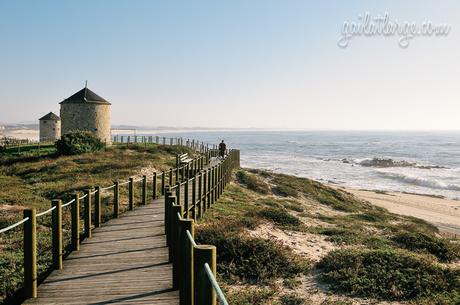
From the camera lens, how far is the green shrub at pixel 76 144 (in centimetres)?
3353

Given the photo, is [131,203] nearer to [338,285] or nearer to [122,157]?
[338,285]

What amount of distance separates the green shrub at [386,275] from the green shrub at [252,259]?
2.76ft

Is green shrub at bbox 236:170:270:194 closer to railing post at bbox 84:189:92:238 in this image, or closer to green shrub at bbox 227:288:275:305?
railing post at bbox 84:189:92:238

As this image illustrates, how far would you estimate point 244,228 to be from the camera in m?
12.4

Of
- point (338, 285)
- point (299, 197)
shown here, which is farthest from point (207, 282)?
point (299, 197)

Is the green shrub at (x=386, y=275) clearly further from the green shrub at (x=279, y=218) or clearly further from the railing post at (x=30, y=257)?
the railing post at (x=30, y=257)

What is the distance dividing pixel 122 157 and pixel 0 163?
9.74 m

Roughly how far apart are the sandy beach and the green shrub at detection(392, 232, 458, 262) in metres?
12.7

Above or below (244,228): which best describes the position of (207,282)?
above

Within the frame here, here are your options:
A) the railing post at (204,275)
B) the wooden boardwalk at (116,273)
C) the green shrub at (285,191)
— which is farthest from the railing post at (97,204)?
the green shrub at (285,191)

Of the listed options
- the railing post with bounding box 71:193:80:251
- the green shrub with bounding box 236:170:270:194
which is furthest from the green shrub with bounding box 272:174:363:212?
the railing post with bounding box 71:193:80:251

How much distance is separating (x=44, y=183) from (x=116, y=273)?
16.6 meters

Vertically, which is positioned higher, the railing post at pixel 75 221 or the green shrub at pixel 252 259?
the railing post at pixel 75 221

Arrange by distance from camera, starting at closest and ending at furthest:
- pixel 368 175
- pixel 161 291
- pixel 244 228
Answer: pixel 161 291
pixel 244 228
pixel 368 175
